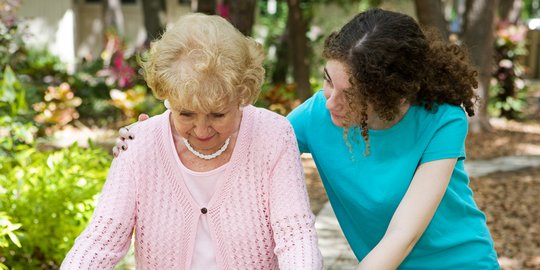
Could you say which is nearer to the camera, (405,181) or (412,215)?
(412,215)

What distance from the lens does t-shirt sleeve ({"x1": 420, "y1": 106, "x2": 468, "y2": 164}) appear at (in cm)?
240

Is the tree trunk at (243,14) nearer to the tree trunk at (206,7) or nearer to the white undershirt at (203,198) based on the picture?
the tree trunk at (206,7)

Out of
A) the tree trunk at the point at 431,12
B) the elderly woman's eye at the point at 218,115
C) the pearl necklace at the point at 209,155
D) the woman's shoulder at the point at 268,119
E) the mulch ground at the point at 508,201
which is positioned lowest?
the mulch ground at the point at 508,201

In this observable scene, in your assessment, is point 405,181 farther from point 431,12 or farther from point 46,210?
point 431,12

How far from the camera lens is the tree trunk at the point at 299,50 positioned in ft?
39.7

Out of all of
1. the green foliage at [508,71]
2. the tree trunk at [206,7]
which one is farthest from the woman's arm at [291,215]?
the green foliage at [508,71]

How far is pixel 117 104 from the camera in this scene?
1229 centimetres

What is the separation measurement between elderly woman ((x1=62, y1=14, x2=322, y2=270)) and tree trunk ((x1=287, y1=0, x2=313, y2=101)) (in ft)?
31.1

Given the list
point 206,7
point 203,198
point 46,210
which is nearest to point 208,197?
point 203,198

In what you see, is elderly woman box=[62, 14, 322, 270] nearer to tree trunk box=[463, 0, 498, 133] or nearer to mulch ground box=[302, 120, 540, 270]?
mulch ground box=[302, 120, 540, 270]

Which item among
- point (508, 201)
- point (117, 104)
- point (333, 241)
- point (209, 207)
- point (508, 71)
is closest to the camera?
point (209, 207)

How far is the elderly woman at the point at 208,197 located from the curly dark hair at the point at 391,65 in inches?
10.5

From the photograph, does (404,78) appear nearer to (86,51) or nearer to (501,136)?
(501,136)

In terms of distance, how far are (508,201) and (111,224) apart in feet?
19.6
